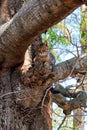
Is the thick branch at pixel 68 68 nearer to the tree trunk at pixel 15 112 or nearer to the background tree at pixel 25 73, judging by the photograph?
the background tree at pixel 25 73

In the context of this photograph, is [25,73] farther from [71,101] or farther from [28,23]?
[71,101]

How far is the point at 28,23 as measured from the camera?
2.15 m

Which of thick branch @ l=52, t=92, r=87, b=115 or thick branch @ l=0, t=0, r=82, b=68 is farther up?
thick branch @ l=0, t=0, r=82, b=68

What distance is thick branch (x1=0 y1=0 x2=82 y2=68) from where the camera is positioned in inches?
74.8

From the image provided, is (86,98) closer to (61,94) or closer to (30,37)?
(61,94)

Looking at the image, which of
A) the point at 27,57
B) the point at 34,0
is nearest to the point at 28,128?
the point at 27,57

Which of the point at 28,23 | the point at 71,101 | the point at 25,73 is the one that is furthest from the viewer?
the point at 71,101

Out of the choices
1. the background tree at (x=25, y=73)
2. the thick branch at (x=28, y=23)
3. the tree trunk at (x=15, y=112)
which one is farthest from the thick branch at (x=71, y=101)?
the thick branch at (x=28, y=23)

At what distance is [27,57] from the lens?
3.02 metres

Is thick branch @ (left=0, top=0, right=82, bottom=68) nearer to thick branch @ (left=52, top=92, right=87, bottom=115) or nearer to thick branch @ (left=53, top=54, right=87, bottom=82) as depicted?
thick branch @ (left=53, top=54, right=87, bottom=82)

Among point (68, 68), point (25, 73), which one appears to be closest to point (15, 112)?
point (25, 73)

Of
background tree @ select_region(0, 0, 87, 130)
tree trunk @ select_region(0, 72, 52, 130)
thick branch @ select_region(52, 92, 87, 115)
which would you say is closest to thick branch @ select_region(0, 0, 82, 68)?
background tree @ select_region(0, 0, 87, 130)

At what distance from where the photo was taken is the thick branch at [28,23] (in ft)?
6.23

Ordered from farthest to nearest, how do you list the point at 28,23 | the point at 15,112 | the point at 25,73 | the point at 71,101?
the point at 71,101
the point at 15,112
the point at 25,73
the point at 28,23
